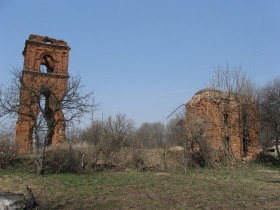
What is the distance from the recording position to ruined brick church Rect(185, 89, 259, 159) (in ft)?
92.5

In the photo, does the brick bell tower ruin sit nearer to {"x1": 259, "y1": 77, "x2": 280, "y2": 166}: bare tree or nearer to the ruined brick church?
the ruined brick church

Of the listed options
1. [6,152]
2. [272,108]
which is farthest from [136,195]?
[272,108]

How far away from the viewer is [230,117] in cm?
2948

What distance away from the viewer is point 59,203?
9.64 meters

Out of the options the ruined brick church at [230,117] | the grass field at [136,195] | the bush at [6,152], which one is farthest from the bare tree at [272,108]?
the bush at [6,152]

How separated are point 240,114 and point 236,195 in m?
19.6

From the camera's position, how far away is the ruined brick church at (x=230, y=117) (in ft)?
92.5

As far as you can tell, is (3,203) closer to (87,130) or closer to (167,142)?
(167,142)

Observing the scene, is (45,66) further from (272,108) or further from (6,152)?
(272,108)

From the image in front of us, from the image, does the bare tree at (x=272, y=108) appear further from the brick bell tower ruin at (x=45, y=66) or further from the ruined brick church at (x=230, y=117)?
the brick bell tower ruin at (x=45, y=66)

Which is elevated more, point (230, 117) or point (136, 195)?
point (230, 117)

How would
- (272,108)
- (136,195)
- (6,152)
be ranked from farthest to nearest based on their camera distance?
(272,108) < (6,152) < (136,195)

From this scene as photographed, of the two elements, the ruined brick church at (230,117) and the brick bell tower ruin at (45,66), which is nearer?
the brick bell tower ruin at (45,66)

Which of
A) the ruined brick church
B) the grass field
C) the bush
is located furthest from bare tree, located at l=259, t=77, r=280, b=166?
the bush
